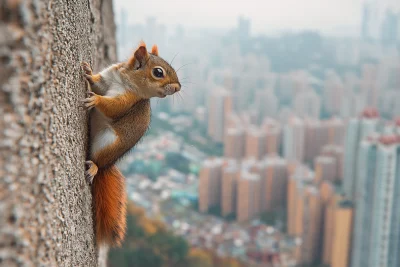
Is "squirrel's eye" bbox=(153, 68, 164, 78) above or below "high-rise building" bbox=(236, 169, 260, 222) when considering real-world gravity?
above

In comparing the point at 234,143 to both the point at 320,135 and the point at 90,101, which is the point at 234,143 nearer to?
the point at 320,135

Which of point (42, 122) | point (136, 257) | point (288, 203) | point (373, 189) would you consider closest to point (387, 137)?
point (373, 189)

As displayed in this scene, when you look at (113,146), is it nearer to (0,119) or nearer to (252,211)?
(0,119)

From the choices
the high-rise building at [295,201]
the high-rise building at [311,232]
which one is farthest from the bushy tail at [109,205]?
the high-rise building at [295,201]

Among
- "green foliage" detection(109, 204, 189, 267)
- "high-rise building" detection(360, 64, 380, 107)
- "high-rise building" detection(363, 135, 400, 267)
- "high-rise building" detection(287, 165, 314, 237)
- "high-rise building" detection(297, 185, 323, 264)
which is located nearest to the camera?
"green foliage" detection(109, 204, 189, 267)

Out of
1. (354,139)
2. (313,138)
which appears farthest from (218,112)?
(354,139)

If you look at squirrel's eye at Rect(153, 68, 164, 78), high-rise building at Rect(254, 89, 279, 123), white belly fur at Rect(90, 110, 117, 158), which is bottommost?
high-rise building at Rect(254, 89, 279, 123)

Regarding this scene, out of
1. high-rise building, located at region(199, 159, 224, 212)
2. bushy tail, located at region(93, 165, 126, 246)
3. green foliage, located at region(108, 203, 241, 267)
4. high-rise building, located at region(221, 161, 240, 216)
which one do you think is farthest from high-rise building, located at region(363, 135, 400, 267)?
bushy tail, located at region(93, 165, 126, 246)

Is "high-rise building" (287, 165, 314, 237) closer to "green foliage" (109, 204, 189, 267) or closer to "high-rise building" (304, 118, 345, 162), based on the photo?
"high-rise building" (304, 118, 345, 162)
